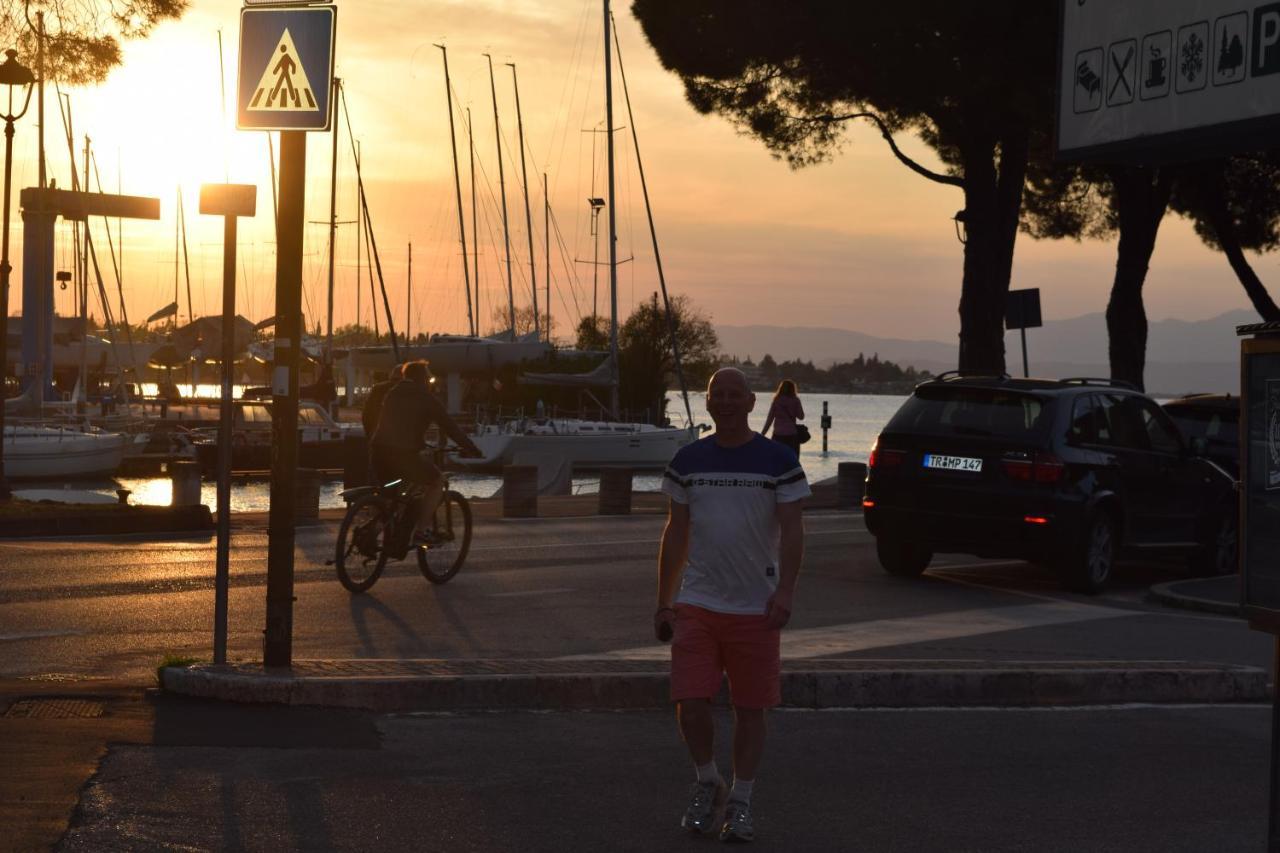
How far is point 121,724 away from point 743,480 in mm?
3370

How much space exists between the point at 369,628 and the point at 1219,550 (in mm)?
8762

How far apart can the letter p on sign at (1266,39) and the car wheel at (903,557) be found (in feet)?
24.8

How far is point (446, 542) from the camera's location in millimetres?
14375

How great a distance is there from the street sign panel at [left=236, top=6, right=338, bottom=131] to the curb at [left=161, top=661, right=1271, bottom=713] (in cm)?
275

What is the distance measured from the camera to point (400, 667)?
31.4ft

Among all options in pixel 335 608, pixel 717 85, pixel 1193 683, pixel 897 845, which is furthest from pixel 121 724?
pixel 717 85

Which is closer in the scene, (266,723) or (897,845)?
(897,845)

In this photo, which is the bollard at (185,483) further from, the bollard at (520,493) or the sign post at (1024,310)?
the sign post at (1024,310)

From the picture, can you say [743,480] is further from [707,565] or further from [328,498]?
[328,498]

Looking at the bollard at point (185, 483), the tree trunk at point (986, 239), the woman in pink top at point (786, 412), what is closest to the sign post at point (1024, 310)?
the woman in pink top at point (786, 412)

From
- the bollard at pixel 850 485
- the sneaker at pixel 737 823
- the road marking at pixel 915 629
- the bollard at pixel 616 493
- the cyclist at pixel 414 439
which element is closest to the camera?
the sneaker at pixel 737 823

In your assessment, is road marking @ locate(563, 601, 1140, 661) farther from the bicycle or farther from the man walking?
the man walking

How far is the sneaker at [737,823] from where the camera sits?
6309mm

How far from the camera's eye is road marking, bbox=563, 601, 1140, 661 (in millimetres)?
10891
